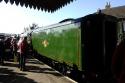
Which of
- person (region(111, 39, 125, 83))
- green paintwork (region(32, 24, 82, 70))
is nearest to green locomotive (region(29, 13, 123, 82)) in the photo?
green paintwork (region(32, 24, 82, 70))

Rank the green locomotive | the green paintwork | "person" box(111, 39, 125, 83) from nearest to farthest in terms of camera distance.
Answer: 1. "person" box(111, 39, 125, 83)
2. the green locomotive
3. the green paintwork

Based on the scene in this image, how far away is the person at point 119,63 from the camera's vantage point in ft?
13.8

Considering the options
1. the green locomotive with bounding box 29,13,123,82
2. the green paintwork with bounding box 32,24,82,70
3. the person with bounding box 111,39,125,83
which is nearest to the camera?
the person with bounding box 111,39,125,83

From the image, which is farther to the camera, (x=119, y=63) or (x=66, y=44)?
(x=66, y=44)

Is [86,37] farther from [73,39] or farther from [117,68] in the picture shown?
[117,68]

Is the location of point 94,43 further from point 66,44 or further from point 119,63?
point 119,63

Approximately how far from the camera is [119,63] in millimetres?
4406

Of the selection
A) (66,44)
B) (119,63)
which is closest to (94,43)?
(66,44)

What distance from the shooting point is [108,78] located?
14203 millimetres

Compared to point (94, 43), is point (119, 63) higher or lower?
lower

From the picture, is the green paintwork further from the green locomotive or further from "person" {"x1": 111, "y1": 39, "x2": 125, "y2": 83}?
"person" {"x1": 111, "y1": 39, "x2": 125, "y2": 83}

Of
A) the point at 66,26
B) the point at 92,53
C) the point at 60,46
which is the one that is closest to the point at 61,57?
the point at 60,46

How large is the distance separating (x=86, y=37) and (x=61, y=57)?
372 cm

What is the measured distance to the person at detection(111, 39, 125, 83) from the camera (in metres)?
4.21
